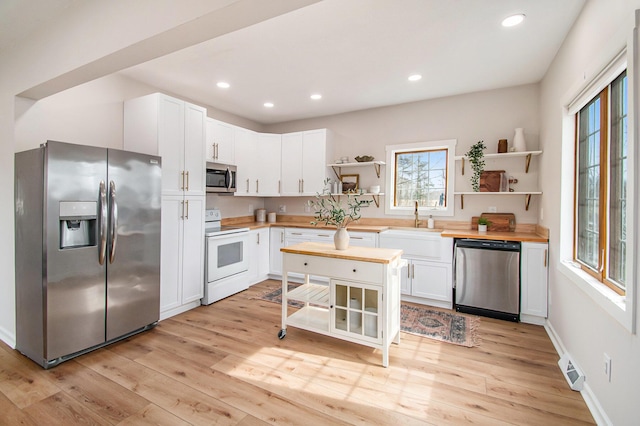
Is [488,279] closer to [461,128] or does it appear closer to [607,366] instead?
[607,366]

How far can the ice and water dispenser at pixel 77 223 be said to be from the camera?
232 centimetres

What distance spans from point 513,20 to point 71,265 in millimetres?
3931

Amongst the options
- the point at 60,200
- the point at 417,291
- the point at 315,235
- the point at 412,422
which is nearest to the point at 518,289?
the point at 417,291

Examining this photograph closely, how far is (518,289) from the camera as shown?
319 cm

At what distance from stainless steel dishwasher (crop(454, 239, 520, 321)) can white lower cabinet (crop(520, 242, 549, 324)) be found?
0.18 ft

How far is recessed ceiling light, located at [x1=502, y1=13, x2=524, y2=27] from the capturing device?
2.27 metres

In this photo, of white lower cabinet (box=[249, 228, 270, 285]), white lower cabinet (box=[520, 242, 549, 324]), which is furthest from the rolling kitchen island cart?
white lower cabinet (box=[249, 228, 270, 285])

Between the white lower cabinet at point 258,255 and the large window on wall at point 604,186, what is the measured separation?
3.72 metres

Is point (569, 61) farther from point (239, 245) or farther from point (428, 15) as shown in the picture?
point (239, 245)

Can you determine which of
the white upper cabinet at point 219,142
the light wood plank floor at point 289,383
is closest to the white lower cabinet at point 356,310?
the light wood plank floor at point 289,383

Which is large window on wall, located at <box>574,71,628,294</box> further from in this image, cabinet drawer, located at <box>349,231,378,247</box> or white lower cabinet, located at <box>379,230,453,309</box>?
cabinet drawer, located at <box>349,231,378,247</box>

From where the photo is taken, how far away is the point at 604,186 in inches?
77.0

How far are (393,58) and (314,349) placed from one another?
2852mm

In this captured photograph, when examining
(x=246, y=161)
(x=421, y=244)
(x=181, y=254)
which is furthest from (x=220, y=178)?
(x=421, y=244)
